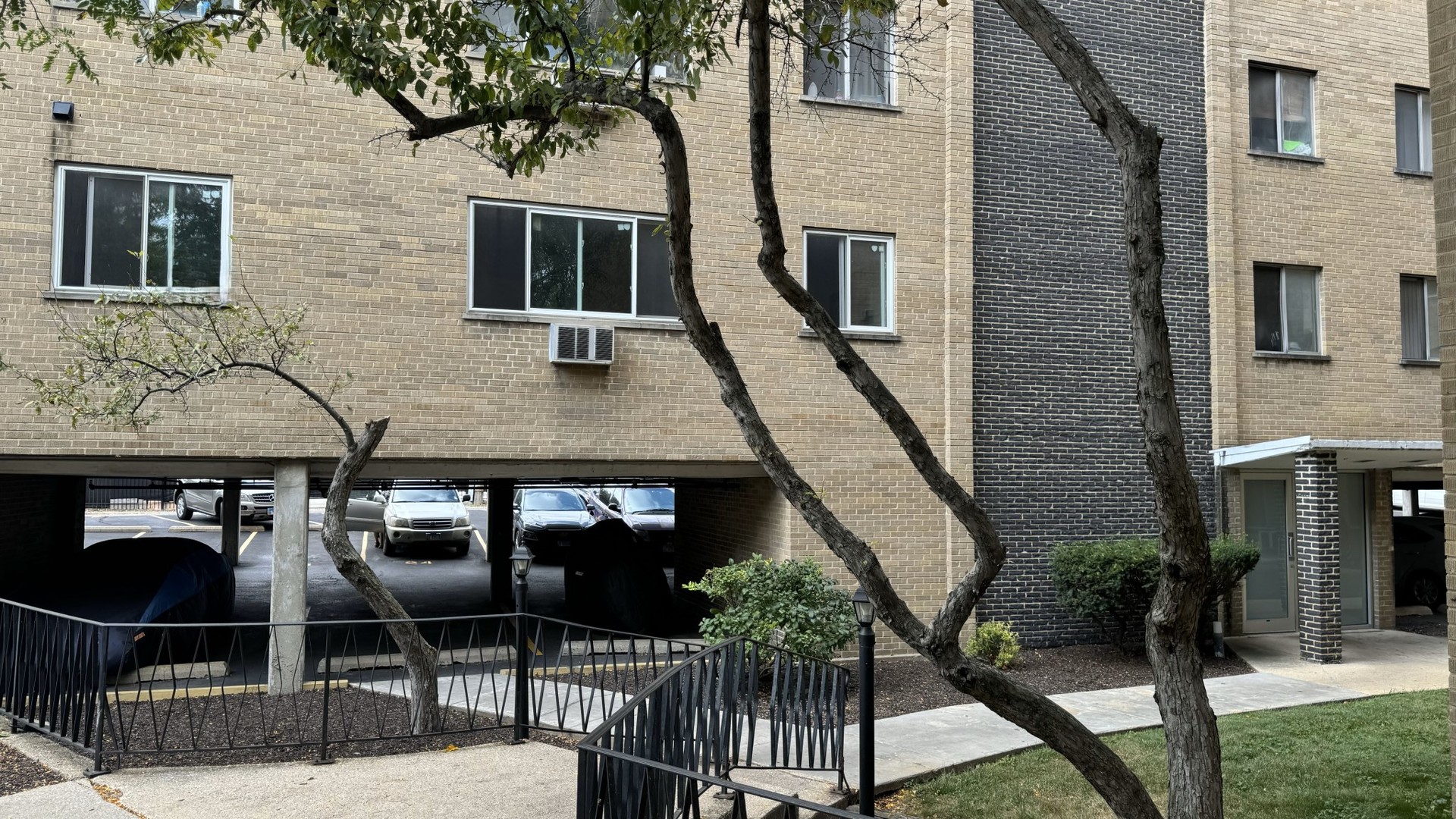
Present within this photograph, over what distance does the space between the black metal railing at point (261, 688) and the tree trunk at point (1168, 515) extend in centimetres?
362

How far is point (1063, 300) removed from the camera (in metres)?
13.8

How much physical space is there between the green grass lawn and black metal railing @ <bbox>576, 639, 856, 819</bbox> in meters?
0.93

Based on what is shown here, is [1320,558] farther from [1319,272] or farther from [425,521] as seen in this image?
[425,521]

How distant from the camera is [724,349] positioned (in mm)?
5477

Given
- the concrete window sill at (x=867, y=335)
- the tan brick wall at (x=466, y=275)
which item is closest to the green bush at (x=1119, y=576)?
the tan brick wall at (x=466, y=275)

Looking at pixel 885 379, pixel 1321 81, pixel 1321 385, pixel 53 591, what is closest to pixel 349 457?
pixel 53 591

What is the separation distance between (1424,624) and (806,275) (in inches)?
439

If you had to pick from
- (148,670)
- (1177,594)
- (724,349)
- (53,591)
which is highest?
(724,349)

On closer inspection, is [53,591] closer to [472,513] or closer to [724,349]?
[724,349]

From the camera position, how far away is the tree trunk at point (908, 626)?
512cm

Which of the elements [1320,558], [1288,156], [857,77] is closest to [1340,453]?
[1320,558]

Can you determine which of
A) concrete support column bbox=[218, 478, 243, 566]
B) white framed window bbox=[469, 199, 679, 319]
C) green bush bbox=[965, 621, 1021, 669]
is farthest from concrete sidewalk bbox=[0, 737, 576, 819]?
concrete support column bbox=[218, 478, 243, 566]

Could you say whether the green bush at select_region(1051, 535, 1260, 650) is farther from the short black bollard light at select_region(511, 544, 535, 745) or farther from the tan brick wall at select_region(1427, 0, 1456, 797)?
the tan brick wall at select_region(1427, 0, 1456, 797)

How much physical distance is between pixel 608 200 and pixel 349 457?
4.47m
